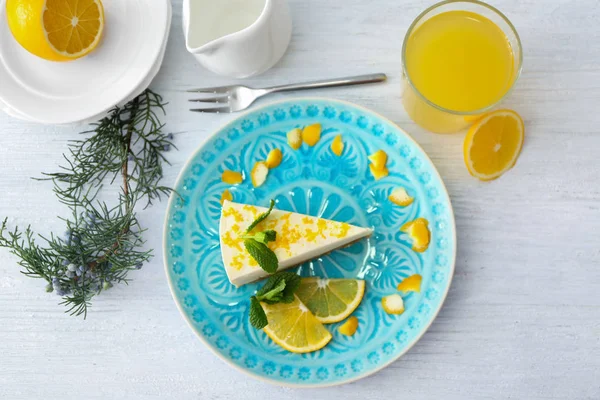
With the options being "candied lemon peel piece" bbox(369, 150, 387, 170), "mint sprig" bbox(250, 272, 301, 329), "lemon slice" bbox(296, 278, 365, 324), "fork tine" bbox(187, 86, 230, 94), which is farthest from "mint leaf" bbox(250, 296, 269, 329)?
"fork tine" bbox(187, 86, 230, 94)

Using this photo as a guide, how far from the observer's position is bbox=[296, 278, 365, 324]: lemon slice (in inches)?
53.4

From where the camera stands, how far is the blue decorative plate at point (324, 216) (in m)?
1.36

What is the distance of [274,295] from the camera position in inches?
52.2

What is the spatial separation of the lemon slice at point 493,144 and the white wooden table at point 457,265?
0.16 feet

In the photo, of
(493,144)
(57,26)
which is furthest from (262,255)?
(57,26)

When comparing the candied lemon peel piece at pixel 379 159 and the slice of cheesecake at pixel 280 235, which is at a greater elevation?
the candied lemon peel piece at pixel 379 159

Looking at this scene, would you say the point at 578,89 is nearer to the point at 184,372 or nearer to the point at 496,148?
the point at 496,148

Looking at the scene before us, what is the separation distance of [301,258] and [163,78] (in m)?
0.61

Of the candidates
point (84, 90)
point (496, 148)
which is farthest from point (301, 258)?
point (84, 90)

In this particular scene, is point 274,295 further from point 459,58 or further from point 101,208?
point 459,58

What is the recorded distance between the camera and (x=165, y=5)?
1424 millimetres

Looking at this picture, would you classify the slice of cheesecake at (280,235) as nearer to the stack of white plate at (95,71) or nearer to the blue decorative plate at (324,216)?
the blue decorative plate at (324,216)

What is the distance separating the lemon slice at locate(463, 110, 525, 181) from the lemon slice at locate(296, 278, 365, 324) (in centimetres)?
41

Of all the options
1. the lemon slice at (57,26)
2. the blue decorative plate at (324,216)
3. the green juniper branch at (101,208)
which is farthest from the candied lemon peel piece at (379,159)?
the lemon slice at (57,26)
